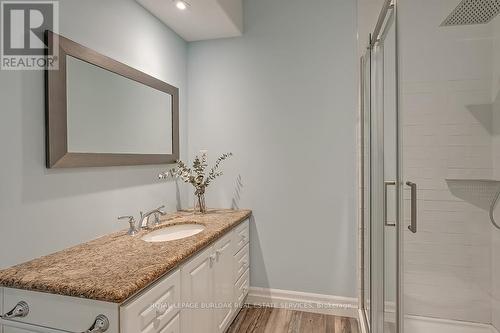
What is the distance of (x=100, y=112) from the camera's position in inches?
64.2

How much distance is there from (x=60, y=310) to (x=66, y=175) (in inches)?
26.0

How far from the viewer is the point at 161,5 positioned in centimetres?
200

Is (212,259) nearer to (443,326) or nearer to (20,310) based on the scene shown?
(20,310)

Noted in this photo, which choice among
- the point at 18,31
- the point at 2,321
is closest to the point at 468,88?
the point at 18,31

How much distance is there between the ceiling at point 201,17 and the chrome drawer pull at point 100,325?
1.94 m

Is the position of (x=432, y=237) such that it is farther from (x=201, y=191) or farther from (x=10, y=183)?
(x=10, y=183)

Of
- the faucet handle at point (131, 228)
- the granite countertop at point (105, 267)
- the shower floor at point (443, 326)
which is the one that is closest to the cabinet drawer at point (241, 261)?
the granite countertop at point (105, 267)

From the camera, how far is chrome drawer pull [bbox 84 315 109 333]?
0.98 metres

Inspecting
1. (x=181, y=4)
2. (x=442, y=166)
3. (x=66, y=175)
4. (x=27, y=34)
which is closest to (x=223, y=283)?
(x=66, y=175)

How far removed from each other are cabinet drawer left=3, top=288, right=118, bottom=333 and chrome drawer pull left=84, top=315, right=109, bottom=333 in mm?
12

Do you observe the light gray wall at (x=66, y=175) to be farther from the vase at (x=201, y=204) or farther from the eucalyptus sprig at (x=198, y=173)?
the vase at (x=201, y=204)

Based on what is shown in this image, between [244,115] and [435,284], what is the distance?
1.92 m

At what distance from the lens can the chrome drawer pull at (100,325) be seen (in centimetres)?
98

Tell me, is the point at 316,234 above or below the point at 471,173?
below
